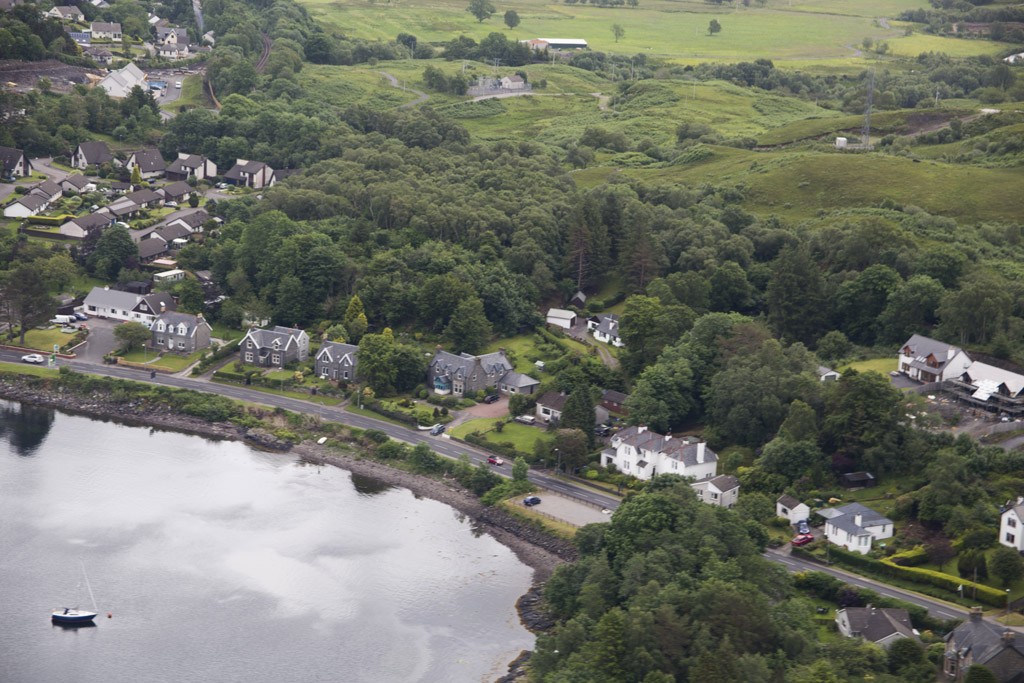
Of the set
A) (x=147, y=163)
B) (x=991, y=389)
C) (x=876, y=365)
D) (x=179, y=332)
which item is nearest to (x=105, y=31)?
(x=147, y=163)

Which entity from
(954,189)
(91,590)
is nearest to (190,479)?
(91,590)

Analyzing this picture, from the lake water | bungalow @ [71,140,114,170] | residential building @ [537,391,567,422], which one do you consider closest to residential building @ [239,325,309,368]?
the lake water

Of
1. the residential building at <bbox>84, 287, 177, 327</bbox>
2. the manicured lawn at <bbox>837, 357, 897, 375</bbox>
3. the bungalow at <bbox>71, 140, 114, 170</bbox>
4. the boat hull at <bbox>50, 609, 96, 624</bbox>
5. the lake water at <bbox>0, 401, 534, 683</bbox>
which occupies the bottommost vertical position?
the lake water at <bbox>0, 401, 534, 683</bbox>

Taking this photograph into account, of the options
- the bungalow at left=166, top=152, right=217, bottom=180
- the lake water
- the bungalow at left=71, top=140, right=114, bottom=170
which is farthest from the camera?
the bungalow at left=166, top=152, right=217, bottom=180

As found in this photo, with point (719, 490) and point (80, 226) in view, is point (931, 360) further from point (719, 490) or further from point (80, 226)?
point (80, 226)

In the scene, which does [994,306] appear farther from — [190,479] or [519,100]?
[519,100]

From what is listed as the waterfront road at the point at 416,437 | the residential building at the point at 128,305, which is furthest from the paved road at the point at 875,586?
the residential building at the point at 128,305

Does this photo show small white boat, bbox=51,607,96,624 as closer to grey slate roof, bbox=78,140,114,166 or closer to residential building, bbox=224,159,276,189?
residential building, bbox=224,159,276,189
